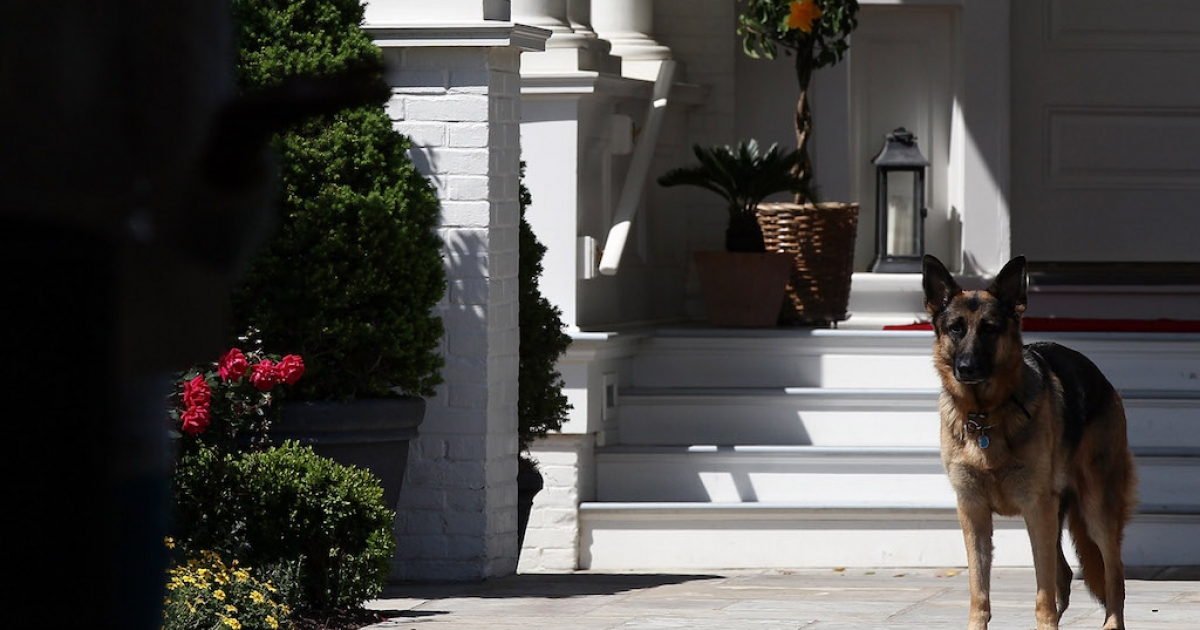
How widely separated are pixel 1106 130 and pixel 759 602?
4969mm

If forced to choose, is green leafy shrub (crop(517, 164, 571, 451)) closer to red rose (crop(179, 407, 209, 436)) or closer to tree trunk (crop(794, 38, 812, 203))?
red rose (crop(179, 407, 209, 436))

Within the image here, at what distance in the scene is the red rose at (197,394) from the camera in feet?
16.7

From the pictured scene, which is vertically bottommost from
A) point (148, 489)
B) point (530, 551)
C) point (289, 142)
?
point (530, 551)

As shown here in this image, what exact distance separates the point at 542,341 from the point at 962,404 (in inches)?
84.3

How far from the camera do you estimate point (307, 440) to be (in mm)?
5656

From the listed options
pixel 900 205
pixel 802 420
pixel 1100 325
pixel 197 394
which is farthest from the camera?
pixel 900 205

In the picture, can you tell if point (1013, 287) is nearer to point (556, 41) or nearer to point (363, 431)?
point (363, 431)

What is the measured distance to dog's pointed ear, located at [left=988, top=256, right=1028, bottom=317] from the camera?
193 inches

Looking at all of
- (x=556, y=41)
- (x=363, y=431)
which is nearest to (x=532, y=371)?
(x=363, y=431)

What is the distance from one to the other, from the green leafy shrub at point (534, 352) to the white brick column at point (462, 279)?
289 mm

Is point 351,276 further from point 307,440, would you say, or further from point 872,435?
point 872,435

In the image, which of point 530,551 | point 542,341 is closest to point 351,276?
point 542,341

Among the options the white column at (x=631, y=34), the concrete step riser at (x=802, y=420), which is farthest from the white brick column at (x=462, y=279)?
the white column at (x=631, y=34)

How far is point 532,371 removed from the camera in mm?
6637
